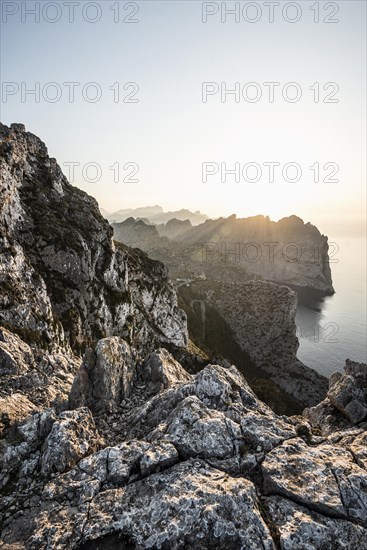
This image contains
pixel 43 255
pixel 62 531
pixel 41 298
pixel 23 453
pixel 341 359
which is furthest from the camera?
pixel 341 359

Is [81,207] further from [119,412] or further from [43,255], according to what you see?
[119,412]

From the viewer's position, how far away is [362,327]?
190 metres

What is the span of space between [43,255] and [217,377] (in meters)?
Answer: 41.9

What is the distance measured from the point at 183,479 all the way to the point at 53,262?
4692 cm

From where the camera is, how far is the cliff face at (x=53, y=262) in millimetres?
41812

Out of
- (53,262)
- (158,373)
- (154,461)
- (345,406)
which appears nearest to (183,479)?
(154,461)

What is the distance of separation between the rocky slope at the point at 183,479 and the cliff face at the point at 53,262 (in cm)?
2322

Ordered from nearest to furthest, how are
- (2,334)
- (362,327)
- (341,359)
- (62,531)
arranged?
(62,531), (2,334), (341,359), (362,327)

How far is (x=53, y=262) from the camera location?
53.7 m

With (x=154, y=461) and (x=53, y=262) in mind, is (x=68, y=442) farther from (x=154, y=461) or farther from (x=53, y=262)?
(x=53, y=262)

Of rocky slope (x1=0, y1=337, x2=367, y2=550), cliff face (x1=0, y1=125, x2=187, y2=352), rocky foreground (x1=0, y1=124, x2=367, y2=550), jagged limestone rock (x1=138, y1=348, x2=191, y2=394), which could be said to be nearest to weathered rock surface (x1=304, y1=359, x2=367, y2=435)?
rocky foreground (x1=0, y1=124, x2=367, y2=550)

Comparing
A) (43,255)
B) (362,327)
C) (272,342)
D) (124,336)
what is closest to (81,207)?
(43,255)

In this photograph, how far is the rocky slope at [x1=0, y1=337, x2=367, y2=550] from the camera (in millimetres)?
12094

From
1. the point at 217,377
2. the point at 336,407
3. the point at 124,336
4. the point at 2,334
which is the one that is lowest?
the point at 336,407
